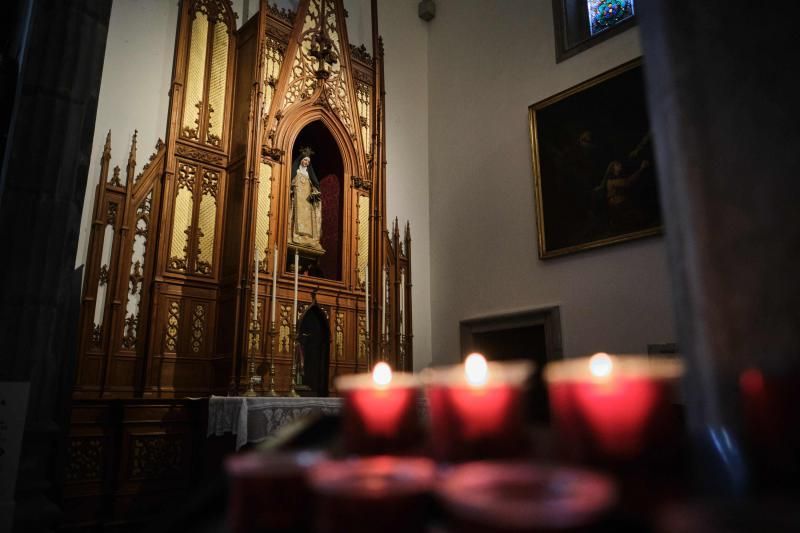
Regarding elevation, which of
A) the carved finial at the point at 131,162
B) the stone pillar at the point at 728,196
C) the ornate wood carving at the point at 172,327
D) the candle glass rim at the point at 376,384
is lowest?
the candle glass rim at the point at 376,384

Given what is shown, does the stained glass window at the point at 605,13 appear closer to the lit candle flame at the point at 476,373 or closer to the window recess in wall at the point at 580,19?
the window recess in wall at the point at 580,19

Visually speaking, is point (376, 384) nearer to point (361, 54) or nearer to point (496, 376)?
point (496, 376)

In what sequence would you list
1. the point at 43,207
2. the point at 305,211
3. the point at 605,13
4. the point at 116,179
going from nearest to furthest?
the point at 43,207, the point at 116,179, the point at 305,211, the point at 605,13

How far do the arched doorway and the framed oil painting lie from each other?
2.61 m

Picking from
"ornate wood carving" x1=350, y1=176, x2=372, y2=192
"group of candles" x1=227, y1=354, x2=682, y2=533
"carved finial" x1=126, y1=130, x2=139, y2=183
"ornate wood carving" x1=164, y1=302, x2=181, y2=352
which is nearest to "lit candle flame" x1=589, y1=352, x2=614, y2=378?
→ "group of candles" x1=227, y1=354, x2=682, y2=533

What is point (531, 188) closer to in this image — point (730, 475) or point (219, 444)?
point (219, 444)

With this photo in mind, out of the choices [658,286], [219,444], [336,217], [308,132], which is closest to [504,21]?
[308,132]

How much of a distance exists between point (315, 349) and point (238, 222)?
148cm

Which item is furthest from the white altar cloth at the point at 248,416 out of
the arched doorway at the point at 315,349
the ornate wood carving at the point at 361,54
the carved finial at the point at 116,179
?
the ornate wood carving at the point at 361,54

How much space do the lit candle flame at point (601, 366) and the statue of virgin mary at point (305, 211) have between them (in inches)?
200

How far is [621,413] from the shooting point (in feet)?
1.24

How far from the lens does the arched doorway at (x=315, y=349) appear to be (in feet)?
17.4

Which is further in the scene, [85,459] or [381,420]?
[85,459]

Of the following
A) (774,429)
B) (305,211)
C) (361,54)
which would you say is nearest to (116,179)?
(305,211)
